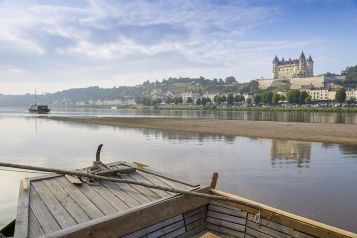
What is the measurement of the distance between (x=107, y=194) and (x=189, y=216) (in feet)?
7.22

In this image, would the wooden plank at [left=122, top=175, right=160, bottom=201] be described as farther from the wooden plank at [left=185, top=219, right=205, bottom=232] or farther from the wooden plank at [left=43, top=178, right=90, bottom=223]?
the wooden plank at [left=43, top=178, right=90, bottom=223]

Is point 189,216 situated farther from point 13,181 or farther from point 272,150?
point 272,150

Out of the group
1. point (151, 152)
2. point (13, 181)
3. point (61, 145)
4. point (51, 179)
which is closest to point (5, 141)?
point (61, 145)

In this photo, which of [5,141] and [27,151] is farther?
[5,141]

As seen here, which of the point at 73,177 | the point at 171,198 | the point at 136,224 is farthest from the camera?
the point at 73,177

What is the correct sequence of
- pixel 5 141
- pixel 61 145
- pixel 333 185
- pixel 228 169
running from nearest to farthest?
pixel 333 185
pixel 228 169
pixel 61 145
pixel 5 141

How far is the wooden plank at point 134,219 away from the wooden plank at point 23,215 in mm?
766

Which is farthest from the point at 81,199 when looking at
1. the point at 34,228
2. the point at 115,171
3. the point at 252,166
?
the point at 252,166

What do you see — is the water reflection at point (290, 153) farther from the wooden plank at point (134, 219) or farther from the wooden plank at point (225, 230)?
the wooden plank at point (134, 219)

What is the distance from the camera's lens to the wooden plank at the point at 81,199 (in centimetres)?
702

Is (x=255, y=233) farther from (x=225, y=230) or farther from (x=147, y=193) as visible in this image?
(x=147, y=193)

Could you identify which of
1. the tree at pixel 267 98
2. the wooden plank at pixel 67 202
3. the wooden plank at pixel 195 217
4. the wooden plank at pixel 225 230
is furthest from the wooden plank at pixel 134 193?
the tree at pixel 267 98

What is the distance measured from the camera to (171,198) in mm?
7645

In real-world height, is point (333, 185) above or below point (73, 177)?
below
